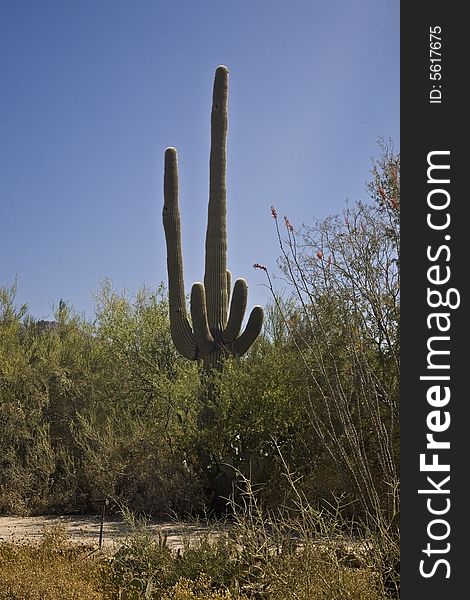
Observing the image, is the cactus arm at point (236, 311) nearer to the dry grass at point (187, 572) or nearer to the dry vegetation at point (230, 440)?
the dry vegetation at point (230, 440)

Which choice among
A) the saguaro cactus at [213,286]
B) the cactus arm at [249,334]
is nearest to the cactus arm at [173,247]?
the saguaro cactus at [213,286]

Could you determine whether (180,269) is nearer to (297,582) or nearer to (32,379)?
(32,379)

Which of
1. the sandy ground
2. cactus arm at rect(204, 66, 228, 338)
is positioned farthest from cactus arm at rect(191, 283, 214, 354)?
the sandy ground

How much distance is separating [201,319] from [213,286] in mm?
688

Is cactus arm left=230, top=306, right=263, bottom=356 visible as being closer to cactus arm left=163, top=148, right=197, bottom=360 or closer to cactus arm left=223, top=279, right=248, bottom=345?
cactus arm left=223, top=279, right=248, bottom=345

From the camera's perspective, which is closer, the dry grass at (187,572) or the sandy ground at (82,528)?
the dry grass at (187,572)

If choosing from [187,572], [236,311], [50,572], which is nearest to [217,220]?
[236,311]

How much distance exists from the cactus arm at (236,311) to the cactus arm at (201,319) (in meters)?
0.29

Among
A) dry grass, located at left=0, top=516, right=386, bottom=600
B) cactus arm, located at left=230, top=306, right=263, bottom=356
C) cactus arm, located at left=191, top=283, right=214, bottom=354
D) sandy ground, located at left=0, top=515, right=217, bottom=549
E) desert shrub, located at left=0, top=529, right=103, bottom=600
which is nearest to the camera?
dry grass, located at left=0, top=516, right=386, bottom=600

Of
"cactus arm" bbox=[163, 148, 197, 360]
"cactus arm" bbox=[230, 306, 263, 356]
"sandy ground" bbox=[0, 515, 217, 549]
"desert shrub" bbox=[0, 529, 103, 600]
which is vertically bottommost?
"sandy ground" bbox=[0, 515, 217, 549]

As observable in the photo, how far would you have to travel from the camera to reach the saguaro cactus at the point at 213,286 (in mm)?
13234

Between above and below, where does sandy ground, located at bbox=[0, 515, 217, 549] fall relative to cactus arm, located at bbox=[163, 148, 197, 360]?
below

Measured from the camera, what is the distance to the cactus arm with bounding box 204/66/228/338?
44.5ft

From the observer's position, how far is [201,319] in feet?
43.1
